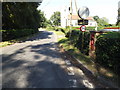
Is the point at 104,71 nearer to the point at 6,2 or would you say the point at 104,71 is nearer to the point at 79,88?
the point at 79,88

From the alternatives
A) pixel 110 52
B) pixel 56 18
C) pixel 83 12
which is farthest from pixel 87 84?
pixel 56 18

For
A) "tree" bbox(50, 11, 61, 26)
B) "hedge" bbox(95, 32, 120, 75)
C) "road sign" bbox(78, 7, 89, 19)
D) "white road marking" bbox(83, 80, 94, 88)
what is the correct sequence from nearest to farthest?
"white road marking" bbox(83, 80, 94, 88) → "hedge" bbox(95, 32, 120, 75) → "road sign" bbox(78, 7, 89, 19) → "tree" bbox(50, 11, 61, 26)

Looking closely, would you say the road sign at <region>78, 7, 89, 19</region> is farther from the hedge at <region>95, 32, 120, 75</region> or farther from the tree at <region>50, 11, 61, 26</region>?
the tree at <region>50, 11, 61, 26</region>

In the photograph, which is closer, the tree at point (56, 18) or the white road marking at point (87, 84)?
the white road marking at point (87, 84)

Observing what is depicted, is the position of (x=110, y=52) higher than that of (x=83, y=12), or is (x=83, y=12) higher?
(x=83, y=12)

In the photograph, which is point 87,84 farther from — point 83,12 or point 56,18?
point 56,18

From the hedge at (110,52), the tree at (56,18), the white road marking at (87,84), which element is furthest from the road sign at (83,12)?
the tree at (56,18)

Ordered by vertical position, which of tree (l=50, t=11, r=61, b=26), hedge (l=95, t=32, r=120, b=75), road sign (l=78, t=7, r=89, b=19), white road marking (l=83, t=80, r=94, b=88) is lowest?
white road marking (l=83, t=80, r=94, b=88)

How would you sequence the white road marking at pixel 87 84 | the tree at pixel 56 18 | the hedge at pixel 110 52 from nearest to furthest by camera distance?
the white road marking at pixel 87 84 < the hedge at pixel 110 52 < the tree at pixel 56 18

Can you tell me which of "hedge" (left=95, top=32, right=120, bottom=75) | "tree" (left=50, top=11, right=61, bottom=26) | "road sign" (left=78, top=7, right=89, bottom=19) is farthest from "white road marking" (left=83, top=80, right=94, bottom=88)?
"tree" (left=50, top=11, right=61, bottom=26)

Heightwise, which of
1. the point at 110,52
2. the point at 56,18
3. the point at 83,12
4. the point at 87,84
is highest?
the point at 56,18

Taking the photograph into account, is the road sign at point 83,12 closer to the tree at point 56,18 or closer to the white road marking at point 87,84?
the white road marking at point 87,84

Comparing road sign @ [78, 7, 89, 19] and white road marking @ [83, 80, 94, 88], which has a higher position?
road sign @ [78, 7, 89, 19]

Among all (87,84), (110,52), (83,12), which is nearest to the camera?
(87,84)
